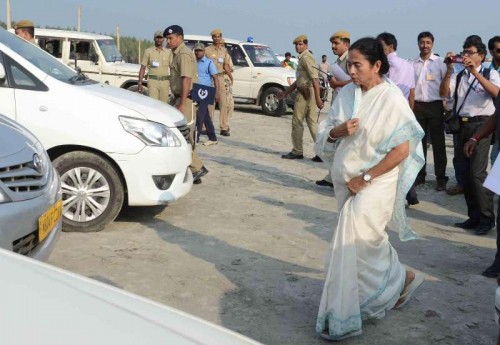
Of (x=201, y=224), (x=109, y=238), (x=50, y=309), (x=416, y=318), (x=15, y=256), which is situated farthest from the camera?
(x=201, y=224)

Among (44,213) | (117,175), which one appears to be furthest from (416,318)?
(117,175)

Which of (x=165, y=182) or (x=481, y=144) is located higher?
(x=481, y=144)

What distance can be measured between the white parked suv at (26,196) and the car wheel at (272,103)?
1266cm

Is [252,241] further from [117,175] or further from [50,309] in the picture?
[50,309]

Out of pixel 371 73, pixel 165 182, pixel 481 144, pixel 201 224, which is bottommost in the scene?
pixel 201 224

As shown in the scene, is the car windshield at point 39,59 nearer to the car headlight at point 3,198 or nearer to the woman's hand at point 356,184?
the car headlight at point 3,198

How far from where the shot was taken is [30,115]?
525cm

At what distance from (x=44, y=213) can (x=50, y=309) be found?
2216mm

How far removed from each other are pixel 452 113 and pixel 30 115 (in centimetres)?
438

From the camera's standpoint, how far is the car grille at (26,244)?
353 centimetres

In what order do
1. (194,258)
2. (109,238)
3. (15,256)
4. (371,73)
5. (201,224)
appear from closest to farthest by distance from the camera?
(15,256) < (371,73) < (194,258) < (109,238) < (201,224)

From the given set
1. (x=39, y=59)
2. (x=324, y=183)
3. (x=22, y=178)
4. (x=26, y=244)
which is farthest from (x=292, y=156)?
(x=26, y=244)

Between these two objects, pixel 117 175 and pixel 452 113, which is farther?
pixel 452 113

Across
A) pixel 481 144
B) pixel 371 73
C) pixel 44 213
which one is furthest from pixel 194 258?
pixel 481 144
